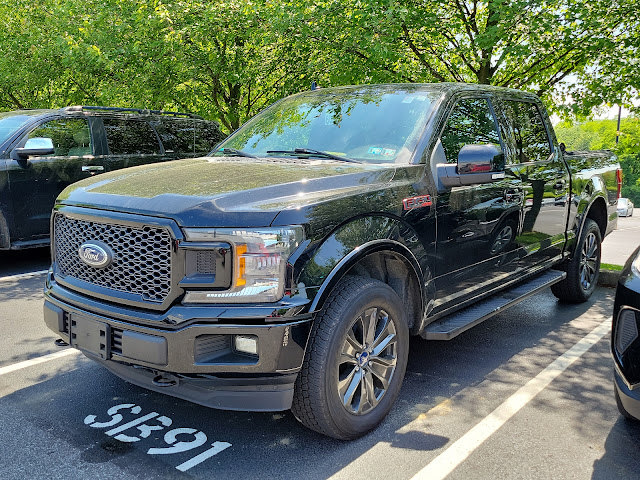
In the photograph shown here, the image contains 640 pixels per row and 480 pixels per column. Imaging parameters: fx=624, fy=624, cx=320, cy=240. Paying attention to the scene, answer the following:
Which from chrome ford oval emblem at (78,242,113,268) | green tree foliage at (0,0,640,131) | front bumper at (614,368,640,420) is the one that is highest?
green tree foliage at (0,0,640,131)

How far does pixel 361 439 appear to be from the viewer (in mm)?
3330

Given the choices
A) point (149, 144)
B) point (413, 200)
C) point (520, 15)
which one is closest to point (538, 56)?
point (520, 15)

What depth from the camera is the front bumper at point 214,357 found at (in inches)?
112

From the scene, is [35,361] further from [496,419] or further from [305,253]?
[496,419]

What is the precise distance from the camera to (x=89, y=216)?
319cm

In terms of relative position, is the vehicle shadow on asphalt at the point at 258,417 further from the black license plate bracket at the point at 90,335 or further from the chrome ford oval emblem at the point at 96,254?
the chrome ford oval emblem at the point at 96,254

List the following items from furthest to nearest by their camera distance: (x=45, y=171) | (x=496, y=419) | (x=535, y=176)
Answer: (x=45, y=171)
(x=535, y=176)
(x=496, y=419)

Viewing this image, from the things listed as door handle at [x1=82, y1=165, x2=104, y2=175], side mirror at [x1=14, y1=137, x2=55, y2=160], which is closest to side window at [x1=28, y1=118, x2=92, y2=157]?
door handle at [x1=82, y1=165, x2=104, y2=175]

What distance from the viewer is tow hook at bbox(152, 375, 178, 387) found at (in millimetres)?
2980

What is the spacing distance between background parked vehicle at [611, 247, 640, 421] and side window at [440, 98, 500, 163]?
1.40 metres

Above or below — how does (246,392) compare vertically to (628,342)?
below

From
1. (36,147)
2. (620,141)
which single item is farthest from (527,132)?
(620,141)

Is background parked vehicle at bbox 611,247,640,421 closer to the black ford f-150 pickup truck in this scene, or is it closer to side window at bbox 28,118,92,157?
the black ford f-150 pickup truck

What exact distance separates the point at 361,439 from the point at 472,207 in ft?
5.57
